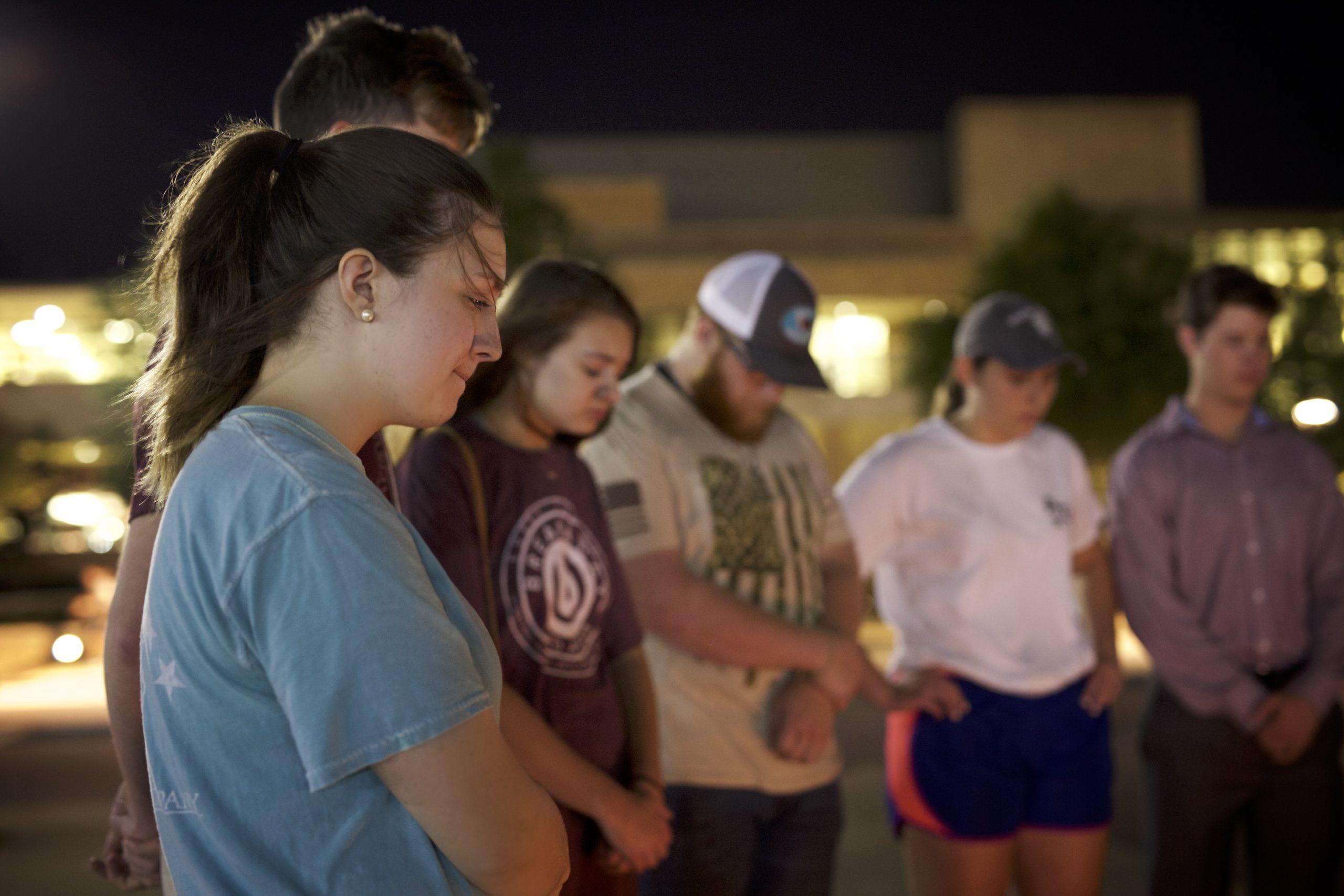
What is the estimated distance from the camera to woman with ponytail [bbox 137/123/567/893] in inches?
42.1

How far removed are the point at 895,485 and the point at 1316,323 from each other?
15.9 metres

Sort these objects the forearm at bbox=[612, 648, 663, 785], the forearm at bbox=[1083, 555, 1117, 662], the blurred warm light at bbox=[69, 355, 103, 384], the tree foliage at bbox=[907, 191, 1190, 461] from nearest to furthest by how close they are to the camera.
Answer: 1. the forearm at bbox=[612, 648, 663, 785]
2. the forearm at bbox=[1083, 555, 1117, 662]
3. the tree foliage at bbox=[907, 191, 1190, 461]
4. the blurred warm light at bbox=[69, 355, 103, 384]

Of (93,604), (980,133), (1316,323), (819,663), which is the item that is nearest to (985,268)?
(1316,323)

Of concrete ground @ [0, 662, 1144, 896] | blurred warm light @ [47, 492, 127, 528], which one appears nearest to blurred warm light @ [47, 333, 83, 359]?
blurred warm light @ [47, 492, 127, 528]

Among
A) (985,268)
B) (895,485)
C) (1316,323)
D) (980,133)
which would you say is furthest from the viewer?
(980,133)

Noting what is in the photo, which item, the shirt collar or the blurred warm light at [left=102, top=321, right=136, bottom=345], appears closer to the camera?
the shirt collar

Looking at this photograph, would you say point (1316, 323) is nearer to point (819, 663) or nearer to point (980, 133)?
point (819, 663)

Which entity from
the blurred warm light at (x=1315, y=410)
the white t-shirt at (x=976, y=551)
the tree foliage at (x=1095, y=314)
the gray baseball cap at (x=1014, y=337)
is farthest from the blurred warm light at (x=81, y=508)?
the gray baseball cap at (x=1014, y=337)

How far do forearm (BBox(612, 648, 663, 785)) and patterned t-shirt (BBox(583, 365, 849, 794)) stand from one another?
1.35 ft

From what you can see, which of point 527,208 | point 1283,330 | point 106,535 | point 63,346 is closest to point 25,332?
point 63,346

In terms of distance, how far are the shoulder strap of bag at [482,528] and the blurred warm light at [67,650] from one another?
16.4 m

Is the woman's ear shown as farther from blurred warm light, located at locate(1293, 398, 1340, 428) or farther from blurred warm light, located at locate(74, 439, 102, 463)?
blurred warm light, located at locate(74, 439, 102, 463)

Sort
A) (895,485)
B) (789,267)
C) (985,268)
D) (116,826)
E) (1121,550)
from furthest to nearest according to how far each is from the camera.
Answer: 1. (985,268)
2. (1121,550)
3. (895,485)
4. (789,267)
5. (116,826)

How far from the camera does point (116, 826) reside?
186cm
